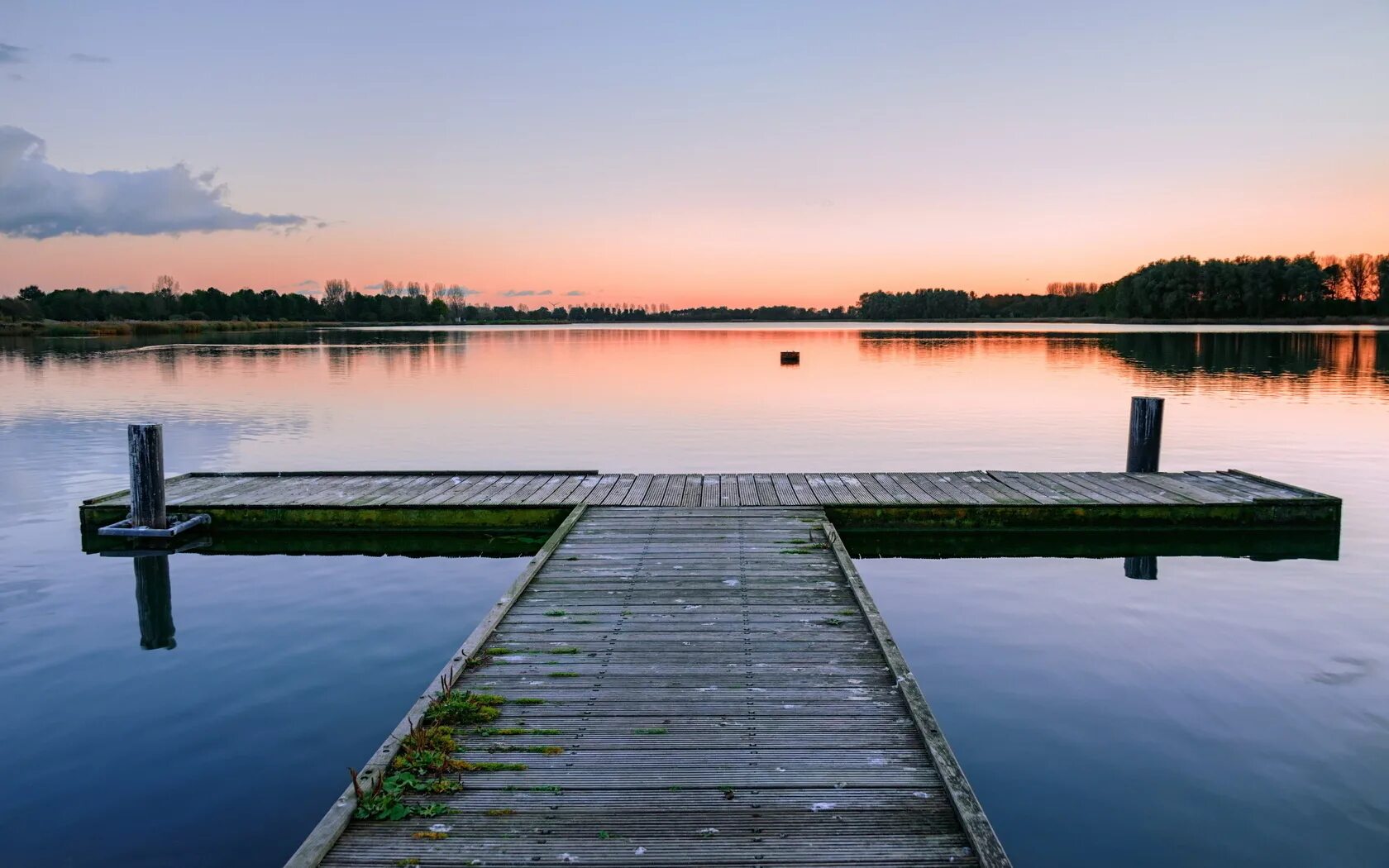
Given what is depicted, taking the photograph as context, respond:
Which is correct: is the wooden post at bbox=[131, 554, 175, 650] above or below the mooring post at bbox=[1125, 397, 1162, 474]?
below

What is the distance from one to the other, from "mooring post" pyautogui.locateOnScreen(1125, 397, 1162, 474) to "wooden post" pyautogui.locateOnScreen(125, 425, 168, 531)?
43.1ft

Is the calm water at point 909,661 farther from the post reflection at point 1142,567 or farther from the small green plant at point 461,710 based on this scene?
the small green plant at point 461,710

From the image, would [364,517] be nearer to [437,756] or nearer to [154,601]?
[154,601]

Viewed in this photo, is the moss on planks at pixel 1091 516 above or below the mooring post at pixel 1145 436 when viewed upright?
below

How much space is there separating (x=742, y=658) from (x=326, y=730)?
3.03 metres

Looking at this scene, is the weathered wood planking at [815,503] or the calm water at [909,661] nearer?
the calm water at [909,661]

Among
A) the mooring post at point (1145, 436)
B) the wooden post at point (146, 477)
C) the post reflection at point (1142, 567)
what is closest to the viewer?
the post reflection at point (1142, 567)

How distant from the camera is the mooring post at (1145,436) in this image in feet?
40.8

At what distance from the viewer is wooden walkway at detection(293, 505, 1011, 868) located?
3637mm

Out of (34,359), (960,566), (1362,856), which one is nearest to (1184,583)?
(960,566)

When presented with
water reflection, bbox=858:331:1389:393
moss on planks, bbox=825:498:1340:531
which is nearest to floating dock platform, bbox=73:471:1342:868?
moss on planks, bbox=825:498:1340:531

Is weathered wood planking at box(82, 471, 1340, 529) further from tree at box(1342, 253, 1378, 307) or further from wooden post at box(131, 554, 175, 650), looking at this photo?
tree at box(1342, 253, 1378, 307)

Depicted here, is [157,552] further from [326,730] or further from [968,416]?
[968,416]

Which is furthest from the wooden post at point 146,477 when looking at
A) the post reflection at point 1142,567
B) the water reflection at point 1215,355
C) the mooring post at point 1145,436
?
the water reflection at point 1215,355
